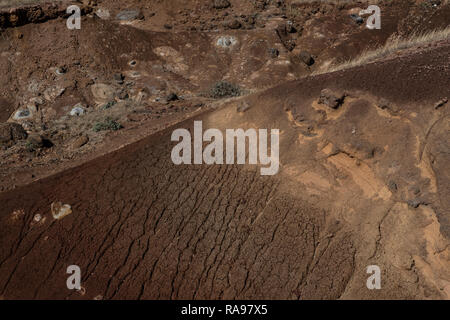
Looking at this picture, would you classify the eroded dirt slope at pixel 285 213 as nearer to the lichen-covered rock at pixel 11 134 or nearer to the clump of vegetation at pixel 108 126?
the clump of vegetation at pixel 108 126

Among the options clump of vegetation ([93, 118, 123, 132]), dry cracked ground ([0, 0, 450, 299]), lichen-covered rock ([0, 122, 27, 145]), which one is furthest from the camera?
lichen-covered rock ([0, 122, 27, 145])

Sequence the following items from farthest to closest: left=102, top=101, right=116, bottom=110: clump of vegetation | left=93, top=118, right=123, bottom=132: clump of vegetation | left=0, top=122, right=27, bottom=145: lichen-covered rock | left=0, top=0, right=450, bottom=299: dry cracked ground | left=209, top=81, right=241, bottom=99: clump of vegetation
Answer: left=102, top=101, right=116, bottom=110: clump of vegetation, left=209, top=81, right=241, bottom=99: clump of vegetation, left=0, top=122, right=27, bottom=145: lichen-covered rock, left=93, top=118, right=123, bottom=132: clump of vegetation, left=0, top=0, right=450, bottom=299: dry cracked ground

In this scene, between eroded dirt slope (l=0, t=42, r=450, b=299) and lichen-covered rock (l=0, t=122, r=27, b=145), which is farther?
lichen-covered rock (l=0, t=122, r=27, b=145)

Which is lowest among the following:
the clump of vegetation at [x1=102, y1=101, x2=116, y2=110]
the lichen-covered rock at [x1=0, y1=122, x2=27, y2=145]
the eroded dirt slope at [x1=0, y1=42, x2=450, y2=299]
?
the eroded dirt slope at [x1=0, y1=42, x2=450, y2=299]

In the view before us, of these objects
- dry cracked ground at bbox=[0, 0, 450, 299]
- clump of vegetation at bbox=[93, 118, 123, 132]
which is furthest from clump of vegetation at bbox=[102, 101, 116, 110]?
dry cracked ground at bbox=[0, 0, 450, 299]

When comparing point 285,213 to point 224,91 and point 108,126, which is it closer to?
point 108,126

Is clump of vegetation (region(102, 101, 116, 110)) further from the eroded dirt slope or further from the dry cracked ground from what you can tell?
the eroded dirt slope

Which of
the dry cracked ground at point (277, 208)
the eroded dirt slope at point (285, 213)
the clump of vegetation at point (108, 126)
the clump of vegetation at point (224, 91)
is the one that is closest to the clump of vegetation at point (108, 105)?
the clump of vegetation at point (108, 126)

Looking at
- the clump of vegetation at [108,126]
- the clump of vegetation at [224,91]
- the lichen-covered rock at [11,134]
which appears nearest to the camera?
the clump of vegetation at [108,126]

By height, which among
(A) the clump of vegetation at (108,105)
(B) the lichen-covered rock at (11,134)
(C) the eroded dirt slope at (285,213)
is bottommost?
(C) the eroded dirt slope at (285,213)

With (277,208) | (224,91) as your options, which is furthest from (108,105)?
(277,208)

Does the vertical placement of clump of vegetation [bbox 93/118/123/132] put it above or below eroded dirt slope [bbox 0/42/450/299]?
above
